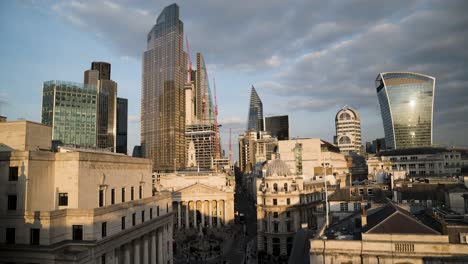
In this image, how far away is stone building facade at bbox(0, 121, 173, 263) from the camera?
3650 cm

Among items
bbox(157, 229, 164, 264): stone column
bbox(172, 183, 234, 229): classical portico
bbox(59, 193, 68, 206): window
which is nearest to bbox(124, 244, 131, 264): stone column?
bbox(59, 193, 68, 206): window

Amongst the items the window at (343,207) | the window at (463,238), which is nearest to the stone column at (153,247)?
the window at (343,207)

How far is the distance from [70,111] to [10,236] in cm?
14913

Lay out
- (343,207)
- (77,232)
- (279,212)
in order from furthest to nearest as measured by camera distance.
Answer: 1. (279,212)
2. (343,207)
3. (77,232)

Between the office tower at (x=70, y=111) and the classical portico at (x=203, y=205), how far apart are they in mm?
69693

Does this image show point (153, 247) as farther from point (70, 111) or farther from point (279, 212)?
point (70, 111)

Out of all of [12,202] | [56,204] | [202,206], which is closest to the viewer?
[12,202]

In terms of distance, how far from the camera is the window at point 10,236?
37.1m

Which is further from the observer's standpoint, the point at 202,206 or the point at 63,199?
the point at 202,206

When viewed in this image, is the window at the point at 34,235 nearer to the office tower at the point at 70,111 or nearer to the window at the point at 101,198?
the window at the point at 101,198

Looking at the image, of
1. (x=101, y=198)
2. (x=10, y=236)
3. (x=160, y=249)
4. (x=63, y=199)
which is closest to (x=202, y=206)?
(x=160, y=249)

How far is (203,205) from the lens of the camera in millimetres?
122750

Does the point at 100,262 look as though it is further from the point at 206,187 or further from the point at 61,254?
the point at 206,187

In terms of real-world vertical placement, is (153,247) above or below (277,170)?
below
